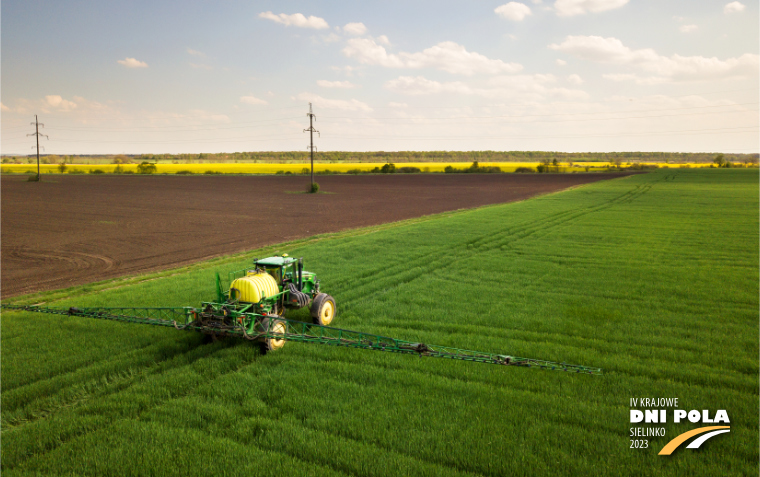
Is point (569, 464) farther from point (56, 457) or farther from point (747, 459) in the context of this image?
point (56, 457)

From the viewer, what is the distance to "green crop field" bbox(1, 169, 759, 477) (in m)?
6.50

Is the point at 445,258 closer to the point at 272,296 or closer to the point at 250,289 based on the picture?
the point at 272,296

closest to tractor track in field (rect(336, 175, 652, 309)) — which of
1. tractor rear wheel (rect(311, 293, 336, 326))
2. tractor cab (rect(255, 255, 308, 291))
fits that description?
tractor rear wheel (rect(311, 293, 336, 326))

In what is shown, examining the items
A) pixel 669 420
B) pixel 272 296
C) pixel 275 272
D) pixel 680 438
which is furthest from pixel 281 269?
pixel 680 438

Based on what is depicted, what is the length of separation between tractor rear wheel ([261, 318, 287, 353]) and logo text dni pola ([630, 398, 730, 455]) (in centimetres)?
703

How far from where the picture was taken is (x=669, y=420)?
25.2ft

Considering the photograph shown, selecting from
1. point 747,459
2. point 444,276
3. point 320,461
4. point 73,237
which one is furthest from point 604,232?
point 73,237

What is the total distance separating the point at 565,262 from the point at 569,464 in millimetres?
15009

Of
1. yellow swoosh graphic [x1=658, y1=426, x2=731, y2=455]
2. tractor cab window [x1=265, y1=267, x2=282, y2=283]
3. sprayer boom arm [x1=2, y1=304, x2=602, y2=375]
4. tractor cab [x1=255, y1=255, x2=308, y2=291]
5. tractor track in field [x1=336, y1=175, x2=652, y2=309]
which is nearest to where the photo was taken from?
yellow swoosh graphic [x1=658, y1=426, x2=731, y2=455]

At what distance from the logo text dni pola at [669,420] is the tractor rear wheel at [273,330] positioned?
277 inches

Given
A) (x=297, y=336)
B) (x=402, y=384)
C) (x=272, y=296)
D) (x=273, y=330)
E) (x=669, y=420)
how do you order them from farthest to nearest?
(x=272, y=296) < (x=273, y=330) < (x=297, y=336) < (x=402, y=384) < (x=669, y=420)

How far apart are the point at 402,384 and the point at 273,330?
3197 mm

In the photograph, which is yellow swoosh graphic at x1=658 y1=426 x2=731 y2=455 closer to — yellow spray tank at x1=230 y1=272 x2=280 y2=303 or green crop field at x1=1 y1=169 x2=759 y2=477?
green crop field at x1=1 y1=169 x2=759 y2=477

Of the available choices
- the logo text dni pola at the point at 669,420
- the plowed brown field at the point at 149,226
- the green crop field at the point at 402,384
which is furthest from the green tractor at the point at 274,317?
the plowed brown field at the point at 149,226
